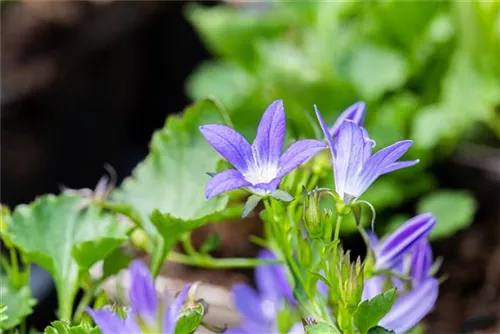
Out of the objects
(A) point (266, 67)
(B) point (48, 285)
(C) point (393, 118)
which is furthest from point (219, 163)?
(A) point (266, 67)

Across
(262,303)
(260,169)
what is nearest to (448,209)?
(262,303)

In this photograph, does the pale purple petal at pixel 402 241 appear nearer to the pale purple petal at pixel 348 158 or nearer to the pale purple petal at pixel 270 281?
the pale purple petal at pixel 348 158

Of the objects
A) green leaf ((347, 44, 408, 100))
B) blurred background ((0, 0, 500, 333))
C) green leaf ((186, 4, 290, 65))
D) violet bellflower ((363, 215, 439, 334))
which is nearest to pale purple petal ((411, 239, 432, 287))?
violet bellflower ((363, 215, 439, 334))

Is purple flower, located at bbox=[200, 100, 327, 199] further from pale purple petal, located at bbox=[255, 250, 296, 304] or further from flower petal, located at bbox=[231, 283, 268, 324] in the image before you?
flower petal, located at bbox=[231, 283, 268, 324]

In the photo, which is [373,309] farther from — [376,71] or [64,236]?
[376,71]

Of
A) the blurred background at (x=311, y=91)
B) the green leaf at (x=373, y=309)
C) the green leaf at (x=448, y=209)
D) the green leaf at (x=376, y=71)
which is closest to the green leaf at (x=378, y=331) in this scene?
the green leaf at (x=373, y=309)

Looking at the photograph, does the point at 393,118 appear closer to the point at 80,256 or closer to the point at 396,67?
the point at 396,67

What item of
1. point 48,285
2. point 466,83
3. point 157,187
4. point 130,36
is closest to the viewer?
point 157,187
